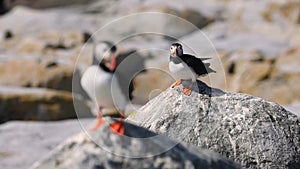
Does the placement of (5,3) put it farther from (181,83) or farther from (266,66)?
(181,83)

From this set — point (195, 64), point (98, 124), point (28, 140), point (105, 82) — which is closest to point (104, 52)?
point (105, 82)

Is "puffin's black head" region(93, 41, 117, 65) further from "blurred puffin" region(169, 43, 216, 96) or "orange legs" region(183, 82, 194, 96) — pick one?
"orange legs" region(183, 82, 194, 96)

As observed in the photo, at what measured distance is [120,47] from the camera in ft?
62.2

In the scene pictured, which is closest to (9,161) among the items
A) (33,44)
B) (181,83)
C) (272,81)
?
(181,83)

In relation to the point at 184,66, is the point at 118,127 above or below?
below

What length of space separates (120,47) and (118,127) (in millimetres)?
14593

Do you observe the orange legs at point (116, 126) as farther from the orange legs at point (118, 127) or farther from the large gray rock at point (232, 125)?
the large gray rock at point (232, 125)

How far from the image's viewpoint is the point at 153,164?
4.39m

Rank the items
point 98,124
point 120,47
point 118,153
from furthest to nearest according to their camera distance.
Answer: point 120,47, point 98,124, point 118,153

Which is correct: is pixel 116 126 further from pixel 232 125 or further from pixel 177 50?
A: pixel 232 125

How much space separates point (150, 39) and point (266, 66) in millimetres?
7662

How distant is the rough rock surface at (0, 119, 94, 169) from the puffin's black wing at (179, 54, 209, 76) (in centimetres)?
502

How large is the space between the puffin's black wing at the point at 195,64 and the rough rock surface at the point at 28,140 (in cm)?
502

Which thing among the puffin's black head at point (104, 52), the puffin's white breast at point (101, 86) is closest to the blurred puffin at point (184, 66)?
the puffin's black head at point (104, 52)
